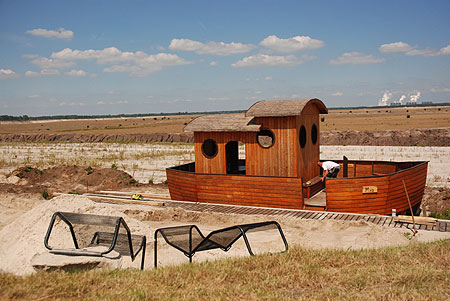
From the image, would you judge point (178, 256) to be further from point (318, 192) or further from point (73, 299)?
point (318, 192)

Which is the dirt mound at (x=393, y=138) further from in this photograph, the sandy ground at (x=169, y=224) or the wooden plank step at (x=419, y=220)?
the sandy ground at (x=169, y=224)

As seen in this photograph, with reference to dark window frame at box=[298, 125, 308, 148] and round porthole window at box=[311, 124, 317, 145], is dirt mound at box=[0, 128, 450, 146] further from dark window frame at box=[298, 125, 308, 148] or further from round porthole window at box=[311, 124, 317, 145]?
dark window frame at box=[298, 125, 308, 148]

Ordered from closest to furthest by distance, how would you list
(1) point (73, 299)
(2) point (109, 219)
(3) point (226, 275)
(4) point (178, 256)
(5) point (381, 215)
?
(1) point (73, 299), (3) point (226, 275), (2) point (109, 219), (4) point (178, 256), (5) point (381, 215)

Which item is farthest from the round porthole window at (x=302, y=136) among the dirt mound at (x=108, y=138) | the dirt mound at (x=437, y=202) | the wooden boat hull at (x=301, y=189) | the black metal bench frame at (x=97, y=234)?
the dirt mound at (x=108, y=138)

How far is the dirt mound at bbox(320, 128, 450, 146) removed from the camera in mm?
35281

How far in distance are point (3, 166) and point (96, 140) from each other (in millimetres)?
25868

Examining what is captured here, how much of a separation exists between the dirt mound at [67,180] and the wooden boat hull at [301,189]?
25.6ft

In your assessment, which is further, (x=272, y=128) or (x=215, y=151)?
(x=215, y=151)

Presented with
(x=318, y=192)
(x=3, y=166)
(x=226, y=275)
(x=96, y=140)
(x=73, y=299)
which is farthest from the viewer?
Answer: (x=96, y=140)

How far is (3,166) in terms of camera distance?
29516mm

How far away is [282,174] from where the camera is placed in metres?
12.7

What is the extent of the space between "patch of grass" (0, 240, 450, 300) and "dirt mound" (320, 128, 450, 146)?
31.6m

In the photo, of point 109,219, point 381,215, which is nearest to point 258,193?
point 381,215

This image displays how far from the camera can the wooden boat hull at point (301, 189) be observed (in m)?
11.5
